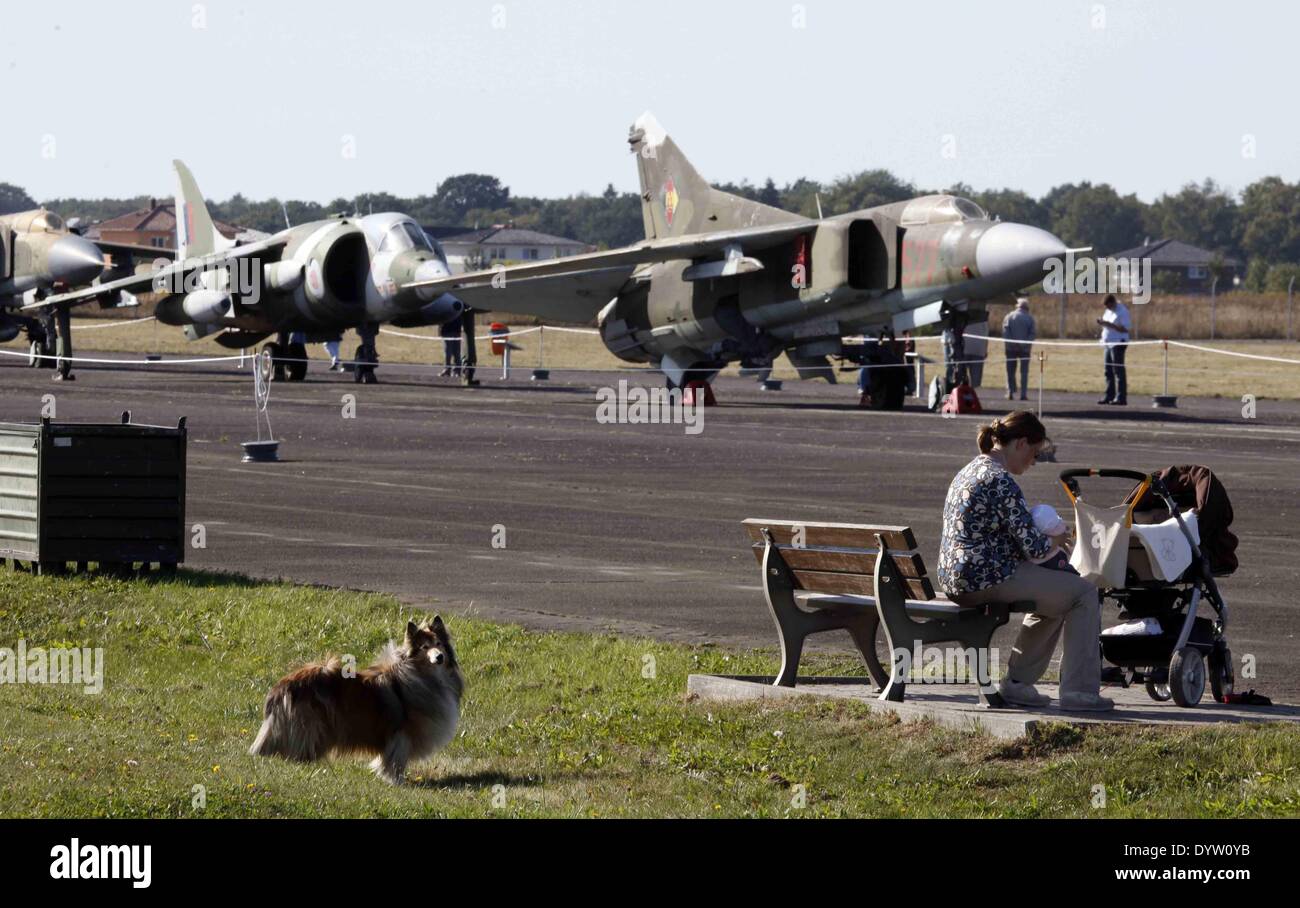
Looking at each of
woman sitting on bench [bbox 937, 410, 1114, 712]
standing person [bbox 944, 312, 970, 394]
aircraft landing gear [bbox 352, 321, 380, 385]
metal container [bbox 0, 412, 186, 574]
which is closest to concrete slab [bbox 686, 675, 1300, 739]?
woman sitting on bench [bbox 937, 410, 1114, 712]

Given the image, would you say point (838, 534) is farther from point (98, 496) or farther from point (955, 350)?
point (955, 350)

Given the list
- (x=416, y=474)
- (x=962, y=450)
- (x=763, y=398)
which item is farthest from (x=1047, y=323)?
(x=416, y=474)

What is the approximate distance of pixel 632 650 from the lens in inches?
476

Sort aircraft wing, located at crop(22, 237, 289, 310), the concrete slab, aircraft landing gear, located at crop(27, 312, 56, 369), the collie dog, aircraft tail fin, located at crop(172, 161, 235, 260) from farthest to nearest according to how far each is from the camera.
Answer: aircraft tail fin, located at crop(172, 161, 235, 260) → aircraft landing gear, located at crop(27, 312, 56, 369) → aircraft wing, located at crop(22, 237, 289, 310) → the concrete slab → the collie dog

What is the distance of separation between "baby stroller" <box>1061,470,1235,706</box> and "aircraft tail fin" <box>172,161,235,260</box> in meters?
42.4

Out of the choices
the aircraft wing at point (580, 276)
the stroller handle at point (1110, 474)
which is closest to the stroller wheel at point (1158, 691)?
the stroller handle at point (1110, 474)

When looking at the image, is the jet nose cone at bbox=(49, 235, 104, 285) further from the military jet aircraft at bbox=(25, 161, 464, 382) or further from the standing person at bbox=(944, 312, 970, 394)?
the standing person at bbox=(944, 312, 970, 394)

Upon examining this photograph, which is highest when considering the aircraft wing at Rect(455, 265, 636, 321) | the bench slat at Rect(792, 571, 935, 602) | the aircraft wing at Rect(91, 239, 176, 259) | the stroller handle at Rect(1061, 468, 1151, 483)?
the aircraft wing at Rect(91, 239, 176, 259)

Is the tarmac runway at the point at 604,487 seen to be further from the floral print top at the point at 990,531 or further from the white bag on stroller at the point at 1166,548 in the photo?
the floral print top at the point at 990,531

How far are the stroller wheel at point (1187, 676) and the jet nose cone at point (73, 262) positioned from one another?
41179mm

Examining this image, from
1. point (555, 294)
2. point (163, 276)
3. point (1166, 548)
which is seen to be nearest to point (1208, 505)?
point (1166, 548)

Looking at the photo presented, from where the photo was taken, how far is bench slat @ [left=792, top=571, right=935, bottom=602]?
10039 millimetres

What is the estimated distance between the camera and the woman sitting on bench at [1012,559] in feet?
31.6
